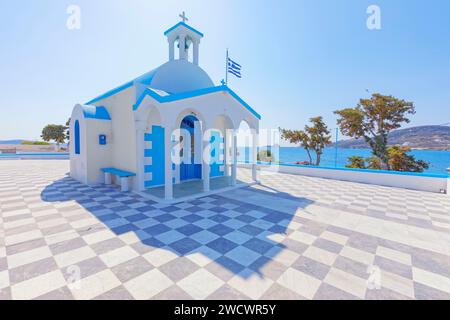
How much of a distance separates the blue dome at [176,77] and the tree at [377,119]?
13.0 m

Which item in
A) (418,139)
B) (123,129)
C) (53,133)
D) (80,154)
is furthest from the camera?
(53,133)

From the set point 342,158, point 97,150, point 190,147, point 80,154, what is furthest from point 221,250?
point 342,158

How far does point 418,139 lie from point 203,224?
26073mm

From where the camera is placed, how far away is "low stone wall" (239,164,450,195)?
8.52m

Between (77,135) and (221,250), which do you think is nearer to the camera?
(221,250)

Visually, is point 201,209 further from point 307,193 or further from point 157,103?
point 307,193

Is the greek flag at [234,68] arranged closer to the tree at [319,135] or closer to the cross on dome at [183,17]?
the cross on dome at [183,17]

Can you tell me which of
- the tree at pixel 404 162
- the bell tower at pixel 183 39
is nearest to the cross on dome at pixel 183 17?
the bell tower at pixel 183 39

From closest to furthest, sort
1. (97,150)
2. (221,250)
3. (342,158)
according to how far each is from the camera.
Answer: (221,250) < (97,150) < (342,158)

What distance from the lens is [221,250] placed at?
11.3ft

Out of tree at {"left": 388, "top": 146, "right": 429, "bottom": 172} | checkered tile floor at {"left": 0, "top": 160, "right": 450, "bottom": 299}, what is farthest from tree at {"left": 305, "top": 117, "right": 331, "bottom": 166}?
checkered tile floor at {"left": 0, "top": 160, "right": 450, "bottom": 299}

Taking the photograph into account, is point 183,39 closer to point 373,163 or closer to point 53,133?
point 373,163

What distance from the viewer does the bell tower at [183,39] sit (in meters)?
8.67
